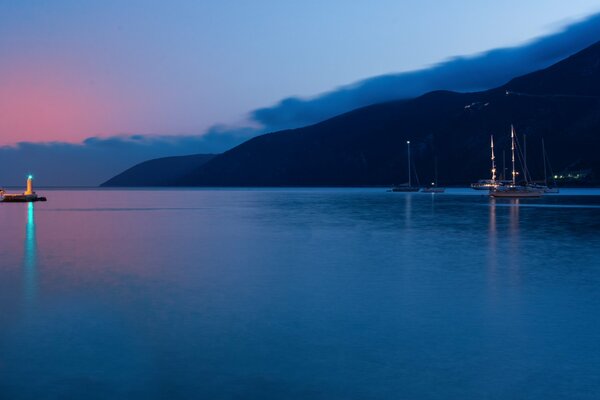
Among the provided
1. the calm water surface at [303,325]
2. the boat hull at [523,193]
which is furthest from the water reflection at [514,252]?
the boat hull at [523,193]

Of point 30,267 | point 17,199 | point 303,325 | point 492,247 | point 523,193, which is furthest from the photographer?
point 17,199

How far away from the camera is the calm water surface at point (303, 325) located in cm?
805

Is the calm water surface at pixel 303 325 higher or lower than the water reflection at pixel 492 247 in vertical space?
higher

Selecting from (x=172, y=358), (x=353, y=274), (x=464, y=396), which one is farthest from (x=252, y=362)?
(x=353, y=274)

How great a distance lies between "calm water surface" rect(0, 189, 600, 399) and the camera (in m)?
8.05

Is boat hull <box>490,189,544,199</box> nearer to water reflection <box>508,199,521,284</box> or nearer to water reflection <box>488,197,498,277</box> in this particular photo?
water reflection <box>488,197,498,277</box>

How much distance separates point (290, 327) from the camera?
1137 centimetres

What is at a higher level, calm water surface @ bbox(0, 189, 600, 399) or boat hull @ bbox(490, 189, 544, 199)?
boat hull @ bbox(490, 189, 544, 199)

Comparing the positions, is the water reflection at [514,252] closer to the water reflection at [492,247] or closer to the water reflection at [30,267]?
the water reflection at [492,247]

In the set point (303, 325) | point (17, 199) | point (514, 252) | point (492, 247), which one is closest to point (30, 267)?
point (303, 325)

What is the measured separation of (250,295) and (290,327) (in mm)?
3715

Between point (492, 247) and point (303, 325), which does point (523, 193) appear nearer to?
point (492, 247)

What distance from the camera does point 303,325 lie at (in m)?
11.5

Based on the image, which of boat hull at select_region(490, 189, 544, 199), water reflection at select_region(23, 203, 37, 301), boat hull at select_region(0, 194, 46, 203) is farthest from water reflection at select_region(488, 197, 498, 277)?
boat hull at select_region(0, 194, 46, 203)
